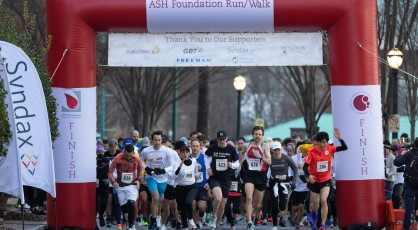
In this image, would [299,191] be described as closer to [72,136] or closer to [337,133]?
[337,133]

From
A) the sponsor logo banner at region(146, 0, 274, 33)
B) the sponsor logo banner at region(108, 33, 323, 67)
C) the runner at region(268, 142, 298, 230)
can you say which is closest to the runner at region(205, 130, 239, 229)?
the runner at region(268, 142, 298, 230)

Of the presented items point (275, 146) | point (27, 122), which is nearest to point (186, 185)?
point (275, 146)

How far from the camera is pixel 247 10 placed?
20.7 m

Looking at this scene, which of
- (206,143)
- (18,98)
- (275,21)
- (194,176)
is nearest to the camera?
(18,98)

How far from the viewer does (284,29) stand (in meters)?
20.9

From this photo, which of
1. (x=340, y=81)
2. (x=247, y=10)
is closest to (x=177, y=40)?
(x=247, y=10)

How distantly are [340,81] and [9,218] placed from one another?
23.7 ft

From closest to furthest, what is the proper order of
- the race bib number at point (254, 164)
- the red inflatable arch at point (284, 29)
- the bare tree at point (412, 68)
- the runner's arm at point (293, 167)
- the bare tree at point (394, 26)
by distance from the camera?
the red inflatable arch at point (284, 29), the race bib number at point (254, 164), the runner's arm at point (293, 167), the bare tree at point (394, 26), the bare tree at point (412, 68)

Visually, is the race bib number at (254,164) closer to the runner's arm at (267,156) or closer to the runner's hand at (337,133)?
the runner's arm at (267,156)

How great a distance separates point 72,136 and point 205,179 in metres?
3.27

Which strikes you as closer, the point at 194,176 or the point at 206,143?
the point at 194,176

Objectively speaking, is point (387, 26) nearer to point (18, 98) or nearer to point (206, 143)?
point (206, 143)

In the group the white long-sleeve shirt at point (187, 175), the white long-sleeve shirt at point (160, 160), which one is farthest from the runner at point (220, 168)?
the white long-sleeve shirt at point (160, 160)

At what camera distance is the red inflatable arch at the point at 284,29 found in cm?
2067
